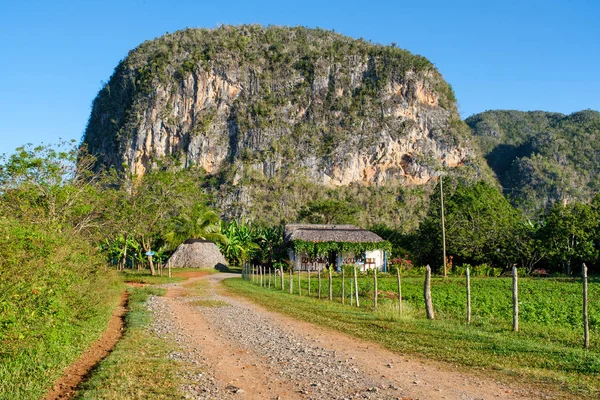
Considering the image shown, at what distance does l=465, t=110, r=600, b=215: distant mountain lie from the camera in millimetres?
116938

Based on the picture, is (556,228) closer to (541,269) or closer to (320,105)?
(541,269)

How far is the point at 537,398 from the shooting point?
7.07m

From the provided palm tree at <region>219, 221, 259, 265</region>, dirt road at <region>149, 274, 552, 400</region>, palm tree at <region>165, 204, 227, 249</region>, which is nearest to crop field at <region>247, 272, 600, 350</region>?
dirt road at <region>149, 274, 552, 400</region>

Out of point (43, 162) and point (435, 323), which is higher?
point (43, 162)

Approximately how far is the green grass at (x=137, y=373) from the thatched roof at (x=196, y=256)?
3890cm

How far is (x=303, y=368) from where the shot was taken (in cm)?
886

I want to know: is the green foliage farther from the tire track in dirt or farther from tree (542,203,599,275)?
tree (542,203,599,275)

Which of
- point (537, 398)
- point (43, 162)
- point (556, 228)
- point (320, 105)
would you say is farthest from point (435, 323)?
point (320, 105)

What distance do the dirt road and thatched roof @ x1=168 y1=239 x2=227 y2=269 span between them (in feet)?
121

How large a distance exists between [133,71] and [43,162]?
118519 millimetres

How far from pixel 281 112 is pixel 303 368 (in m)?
121

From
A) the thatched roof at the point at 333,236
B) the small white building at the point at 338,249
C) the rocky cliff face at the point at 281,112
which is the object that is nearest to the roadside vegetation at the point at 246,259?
the small white building at the point at 338,249

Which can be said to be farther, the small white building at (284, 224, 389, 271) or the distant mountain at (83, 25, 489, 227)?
the distant mountain at (83, 25, 489, 227)

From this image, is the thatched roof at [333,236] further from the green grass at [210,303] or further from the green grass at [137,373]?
the green grass at [137,373]
